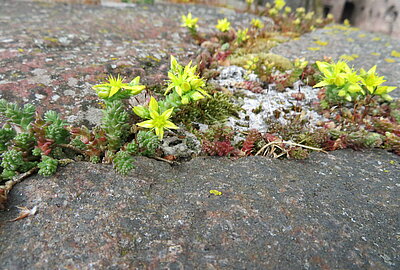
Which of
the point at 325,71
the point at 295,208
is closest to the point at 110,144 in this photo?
the point at 295,208

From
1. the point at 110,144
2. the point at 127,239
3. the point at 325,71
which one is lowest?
the point at 127,239

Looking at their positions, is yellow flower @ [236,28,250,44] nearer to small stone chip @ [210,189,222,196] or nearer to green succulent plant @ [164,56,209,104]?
green succulent plant @ [164,56,209,104]

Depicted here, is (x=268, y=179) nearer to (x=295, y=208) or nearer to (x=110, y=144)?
(x=295, y=208)

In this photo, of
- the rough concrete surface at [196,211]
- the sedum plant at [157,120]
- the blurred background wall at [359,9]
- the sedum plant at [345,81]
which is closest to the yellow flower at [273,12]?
the blurred background wall at [359,9]

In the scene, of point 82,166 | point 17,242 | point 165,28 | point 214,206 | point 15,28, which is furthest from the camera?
point 165,28

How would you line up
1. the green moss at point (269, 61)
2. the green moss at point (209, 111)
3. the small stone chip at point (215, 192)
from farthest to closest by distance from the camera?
the green moss at point (269, 61) → the green moss at point (209, 111) → the small stone chip at point (215, 192)

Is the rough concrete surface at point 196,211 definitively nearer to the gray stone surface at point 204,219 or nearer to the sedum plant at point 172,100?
the gray stone surface at point 204,219

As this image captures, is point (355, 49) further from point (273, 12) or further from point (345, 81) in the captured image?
point (345, 81)

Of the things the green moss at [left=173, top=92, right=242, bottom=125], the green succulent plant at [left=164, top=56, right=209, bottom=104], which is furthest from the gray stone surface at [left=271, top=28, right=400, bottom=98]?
the green succulent plant at [left=164, top=56, right=209, bottom=104]
